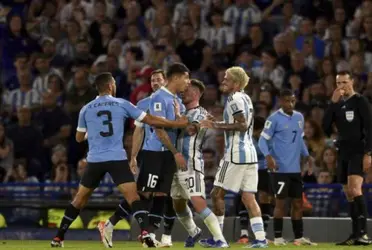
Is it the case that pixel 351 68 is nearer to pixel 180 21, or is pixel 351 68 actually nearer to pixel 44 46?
pixel 180 21

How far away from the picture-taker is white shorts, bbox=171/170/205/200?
16453 mm

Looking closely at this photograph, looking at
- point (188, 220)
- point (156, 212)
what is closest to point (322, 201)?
point (188, 220)

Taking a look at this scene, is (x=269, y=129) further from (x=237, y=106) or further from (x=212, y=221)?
(x=212, y=221)

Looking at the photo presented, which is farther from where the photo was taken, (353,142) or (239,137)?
(353,142)

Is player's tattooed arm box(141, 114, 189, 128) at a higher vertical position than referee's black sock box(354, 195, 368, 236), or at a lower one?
higher

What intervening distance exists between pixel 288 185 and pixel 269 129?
0.84 metres

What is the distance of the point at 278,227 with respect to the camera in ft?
62.8

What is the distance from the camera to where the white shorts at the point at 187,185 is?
54.0ft

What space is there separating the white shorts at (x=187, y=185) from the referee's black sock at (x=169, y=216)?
2.29ft

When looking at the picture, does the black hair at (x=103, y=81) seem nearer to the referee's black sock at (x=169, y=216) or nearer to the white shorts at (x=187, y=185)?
the white shorts at (x=187, y=185)

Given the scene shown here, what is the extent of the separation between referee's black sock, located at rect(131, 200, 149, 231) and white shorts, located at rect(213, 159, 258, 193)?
1285mm

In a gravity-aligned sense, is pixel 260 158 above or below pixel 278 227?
above

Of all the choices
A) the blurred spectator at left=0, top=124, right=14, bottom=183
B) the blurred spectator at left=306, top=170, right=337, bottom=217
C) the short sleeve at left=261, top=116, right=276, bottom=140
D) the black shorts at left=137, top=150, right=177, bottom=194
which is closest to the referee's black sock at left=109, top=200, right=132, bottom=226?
the black shorts at left=137, top=150, right=177, bottom=194

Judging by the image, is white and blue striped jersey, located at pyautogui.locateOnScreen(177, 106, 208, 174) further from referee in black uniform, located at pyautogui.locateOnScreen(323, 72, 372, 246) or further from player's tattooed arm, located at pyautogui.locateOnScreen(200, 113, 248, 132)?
referee in black uniform, located at pyautogui.locateOnScreen(323, 72, 372, 246)
